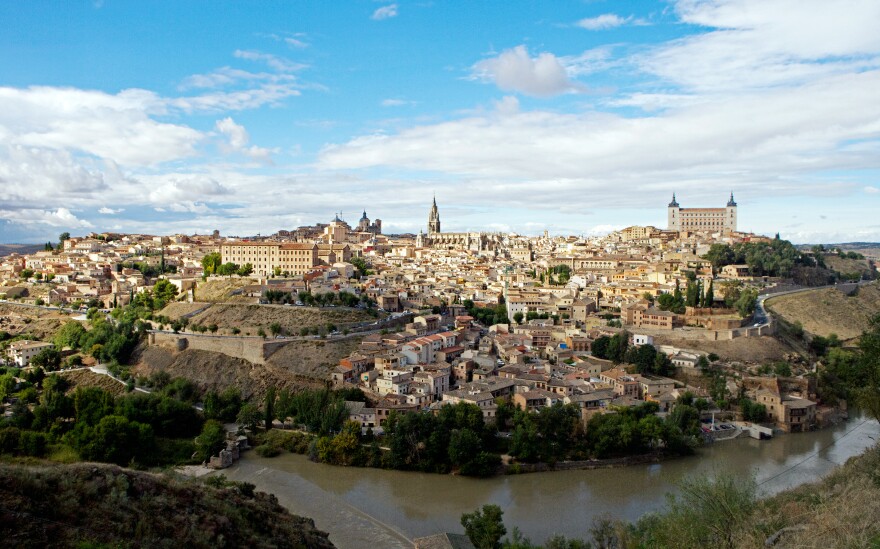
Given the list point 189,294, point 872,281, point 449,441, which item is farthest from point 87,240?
point 872,281

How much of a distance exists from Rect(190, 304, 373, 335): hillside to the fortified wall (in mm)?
792

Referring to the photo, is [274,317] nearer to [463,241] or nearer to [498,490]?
[498,490]

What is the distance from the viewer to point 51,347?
1989 centimetres

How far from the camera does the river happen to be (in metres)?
9.80

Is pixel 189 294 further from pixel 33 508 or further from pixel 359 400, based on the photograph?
pixel 33 508

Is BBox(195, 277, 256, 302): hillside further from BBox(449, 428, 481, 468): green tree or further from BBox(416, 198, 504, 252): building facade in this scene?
BBox(416, 198, 504, 252): building facade

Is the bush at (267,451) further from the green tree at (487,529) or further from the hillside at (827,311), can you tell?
the hillside at (827,311)

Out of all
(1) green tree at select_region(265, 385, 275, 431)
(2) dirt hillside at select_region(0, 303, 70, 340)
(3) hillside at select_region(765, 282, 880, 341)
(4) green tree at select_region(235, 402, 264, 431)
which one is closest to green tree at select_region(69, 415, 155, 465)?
(4) green tree at select_region(235, 402, 264, 431)

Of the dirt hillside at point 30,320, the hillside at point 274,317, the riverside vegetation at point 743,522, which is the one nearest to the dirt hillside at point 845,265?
the hillside at point 274,317

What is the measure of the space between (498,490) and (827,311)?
1921 cm

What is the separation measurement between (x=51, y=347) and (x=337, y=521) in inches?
575

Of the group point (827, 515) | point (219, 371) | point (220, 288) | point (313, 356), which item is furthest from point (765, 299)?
point (220, 288)

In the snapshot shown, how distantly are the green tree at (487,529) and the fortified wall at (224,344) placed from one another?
1089 centimetres

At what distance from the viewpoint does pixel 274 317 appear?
67.3 feet
